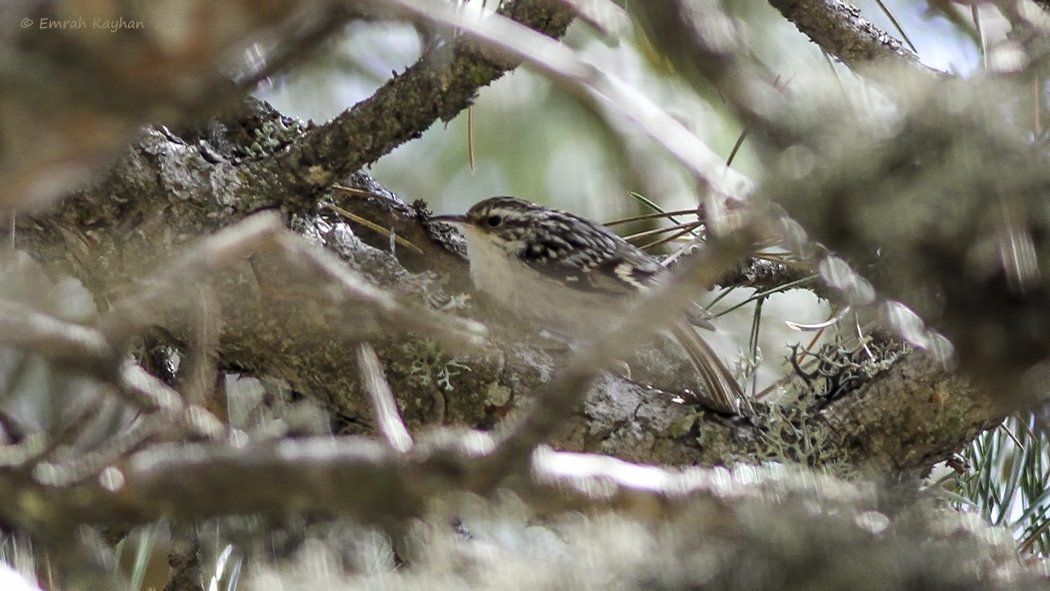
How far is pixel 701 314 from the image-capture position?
114 inches

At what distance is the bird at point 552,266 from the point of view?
314cm

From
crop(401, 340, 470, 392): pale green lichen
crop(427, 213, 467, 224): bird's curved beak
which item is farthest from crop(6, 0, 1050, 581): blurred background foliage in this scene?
crop(401, 340, 470, 392): pale green lichen

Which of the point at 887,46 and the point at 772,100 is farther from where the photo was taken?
the point at 887,46

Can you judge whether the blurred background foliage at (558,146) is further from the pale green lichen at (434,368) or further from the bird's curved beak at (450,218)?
the pale green lichen at (434,368)

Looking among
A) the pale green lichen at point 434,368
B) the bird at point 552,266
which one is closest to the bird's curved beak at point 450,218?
the bird at point 552,266

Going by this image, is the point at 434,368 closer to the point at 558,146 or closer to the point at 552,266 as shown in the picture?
the point at 552,266

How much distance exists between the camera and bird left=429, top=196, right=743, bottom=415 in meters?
3.14

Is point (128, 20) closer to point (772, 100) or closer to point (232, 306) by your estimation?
point (772, 100)

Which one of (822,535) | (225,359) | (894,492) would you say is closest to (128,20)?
(822,535)

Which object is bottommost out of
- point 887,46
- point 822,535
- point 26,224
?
point 822,535

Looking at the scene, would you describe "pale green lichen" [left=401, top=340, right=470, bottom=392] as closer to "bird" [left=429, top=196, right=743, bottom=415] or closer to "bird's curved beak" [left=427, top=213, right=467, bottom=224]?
"bird" [left=429, top=196, right=743, bottom=415]

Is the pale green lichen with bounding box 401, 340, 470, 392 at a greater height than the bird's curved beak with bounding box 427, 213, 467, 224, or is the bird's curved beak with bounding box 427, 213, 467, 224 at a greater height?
the bird's curved beak with bounding box 427, 213, 467, 224

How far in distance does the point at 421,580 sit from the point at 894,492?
0.53 meters

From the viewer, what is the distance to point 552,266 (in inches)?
128
